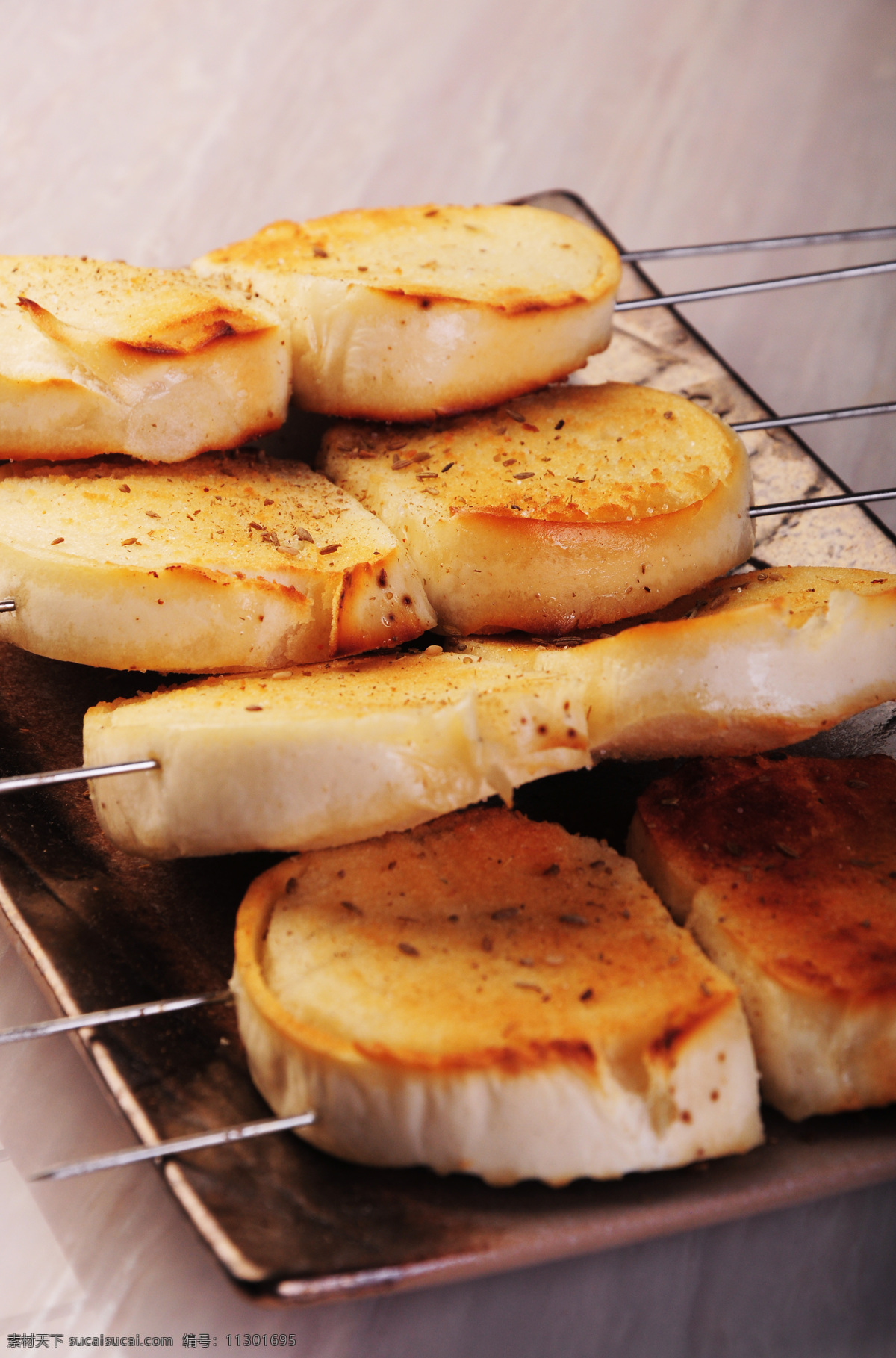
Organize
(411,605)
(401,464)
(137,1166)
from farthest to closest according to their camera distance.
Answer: (401,464), (411,605), (137,1166)

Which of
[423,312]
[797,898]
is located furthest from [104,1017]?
[423,312]

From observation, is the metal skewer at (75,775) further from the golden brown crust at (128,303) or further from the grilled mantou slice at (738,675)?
the golden brown crust at (128,303)

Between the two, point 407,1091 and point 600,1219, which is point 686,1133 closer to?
point 600,1219

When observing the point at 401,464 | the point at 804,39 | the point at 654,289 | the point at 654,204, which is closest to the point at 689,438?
the point at 401,464

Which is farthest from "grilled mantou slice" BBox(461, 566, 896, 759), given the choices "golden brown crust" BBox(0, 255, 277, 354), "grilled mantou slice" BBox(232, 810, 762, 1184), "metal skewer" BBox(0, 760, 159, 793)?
"golden brown crust" BBox(0, 255, 277, 354)

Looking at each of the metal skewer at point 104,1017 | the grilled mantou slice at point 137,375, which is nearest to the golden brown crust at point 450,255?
the grilled mantou slice at point 137,375

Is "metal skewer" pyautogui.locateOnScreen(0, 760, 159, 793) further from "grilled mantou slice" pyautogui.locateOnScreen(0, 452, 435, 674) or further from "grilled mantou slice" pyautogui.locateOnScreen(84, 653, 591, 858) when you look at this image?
"grilled mantou slice" pyautogui.locateOnScreen(0, 452, 435, 674)
